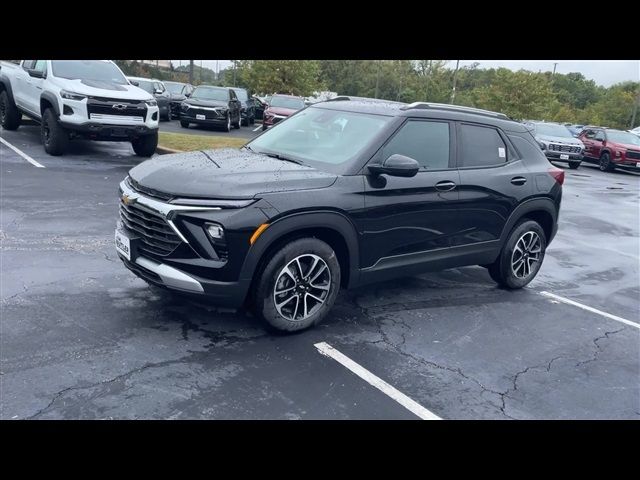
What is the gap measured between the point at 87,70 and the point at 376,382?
33.7 feet

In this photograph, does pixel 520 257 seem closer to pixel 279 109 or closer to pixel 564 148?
pixel 279 109

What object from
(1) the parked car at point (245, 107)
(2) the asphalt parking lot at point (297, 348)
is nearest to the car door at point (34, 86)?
(2) the asphalt parking lot at point (297, 348)

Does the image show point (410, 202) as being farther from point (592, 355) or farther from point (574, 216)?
point (574, 216)

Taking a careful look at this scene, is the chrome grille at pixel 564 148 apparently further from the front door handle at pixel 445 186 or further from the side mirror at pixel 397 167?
the side mirror at pixel 397 167

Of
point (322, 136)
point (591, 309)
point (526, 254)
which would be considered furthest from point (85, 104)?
point (591, 309)

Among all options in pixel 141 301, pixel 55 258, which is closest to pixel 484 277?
pixel 141 301

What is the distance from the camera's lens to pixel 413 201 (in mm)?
5031

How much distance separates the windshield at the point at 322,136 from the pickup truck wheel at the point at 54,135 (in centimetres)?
699

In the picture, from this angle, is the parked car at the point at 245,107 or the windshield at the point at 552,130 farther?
the parked car at the point at 245,107

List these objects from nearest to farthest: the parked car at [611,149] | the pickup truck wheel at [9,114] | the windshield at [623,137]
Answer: the pickup truck wheel at [9,114], the parked car at [611,149], the windshield at [623,137]

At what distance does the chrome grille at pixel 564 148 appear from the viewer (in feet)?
75.0

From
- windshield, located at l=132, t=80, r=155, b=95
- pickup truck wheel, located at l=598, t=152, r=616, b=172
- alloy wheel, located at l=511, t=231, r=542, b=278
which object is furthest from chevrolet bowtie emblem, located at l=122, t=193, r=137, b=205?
pickup truck wheel, located at l=598, t=152, r=616, b=172

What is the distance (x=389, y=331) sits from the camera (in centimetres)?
489
